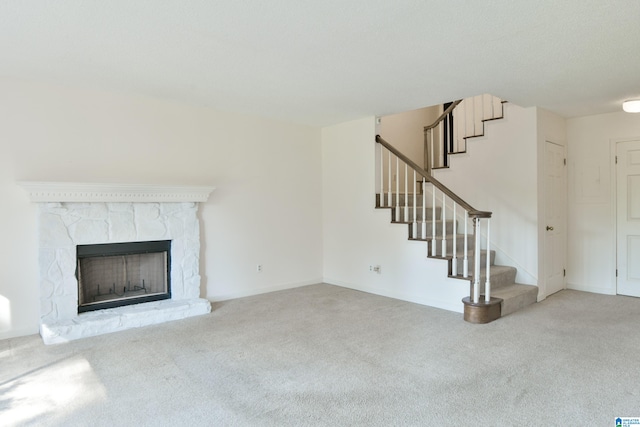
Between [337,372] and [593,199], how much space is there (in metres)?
4.42

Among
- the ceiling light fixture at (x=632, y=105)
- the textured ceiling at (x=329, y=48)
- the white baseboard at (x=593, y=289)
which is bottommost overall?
the white baseboard at (x=593, y=289)

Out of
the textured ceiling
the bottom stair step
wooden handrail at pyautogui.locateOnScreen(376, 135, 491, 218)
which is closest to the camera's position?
the textured ceiling

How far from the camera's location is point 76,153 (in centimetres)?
391

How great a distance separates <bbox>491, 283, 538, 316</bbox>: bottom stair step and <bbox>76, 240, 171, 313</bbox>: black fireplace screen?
3.62 metres

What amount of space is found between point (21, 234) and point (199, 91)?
2114 mm

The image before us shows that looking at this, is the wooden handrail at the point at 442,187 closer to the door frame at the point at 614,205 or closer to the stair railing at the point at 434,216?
the stair railing at the point at 434,216

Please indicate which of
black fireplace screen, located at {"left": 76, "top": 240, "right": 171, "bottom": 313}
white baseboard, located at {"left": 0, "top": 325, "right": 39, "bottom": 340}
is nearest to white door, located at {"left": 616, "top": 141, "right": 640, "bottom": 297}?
black fireplace screen, located at {"left": 76, "top": 240, "right": 171, "bottom": 313}

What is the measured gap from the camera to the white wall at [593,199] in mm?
5078

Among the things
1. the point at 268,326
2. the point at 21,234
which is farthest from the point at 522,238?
the point at 21,234

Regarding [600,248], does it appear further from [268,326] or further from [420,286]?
[268,326]

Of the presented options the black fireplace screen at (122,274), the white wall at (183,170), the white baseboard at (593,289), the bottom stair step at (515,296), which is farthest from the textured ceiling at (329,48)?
the white baseboard at (593,289)

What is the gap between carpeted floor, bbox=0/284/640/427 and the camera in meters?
2.23

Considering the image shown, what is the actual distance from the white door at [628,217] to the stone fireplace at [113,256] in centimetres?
508

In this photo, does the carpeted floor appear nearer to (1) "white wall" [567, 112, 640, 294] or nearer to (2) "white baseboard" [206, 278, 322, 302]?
(2) "white baseboard" [206, 278, 322, 302]
